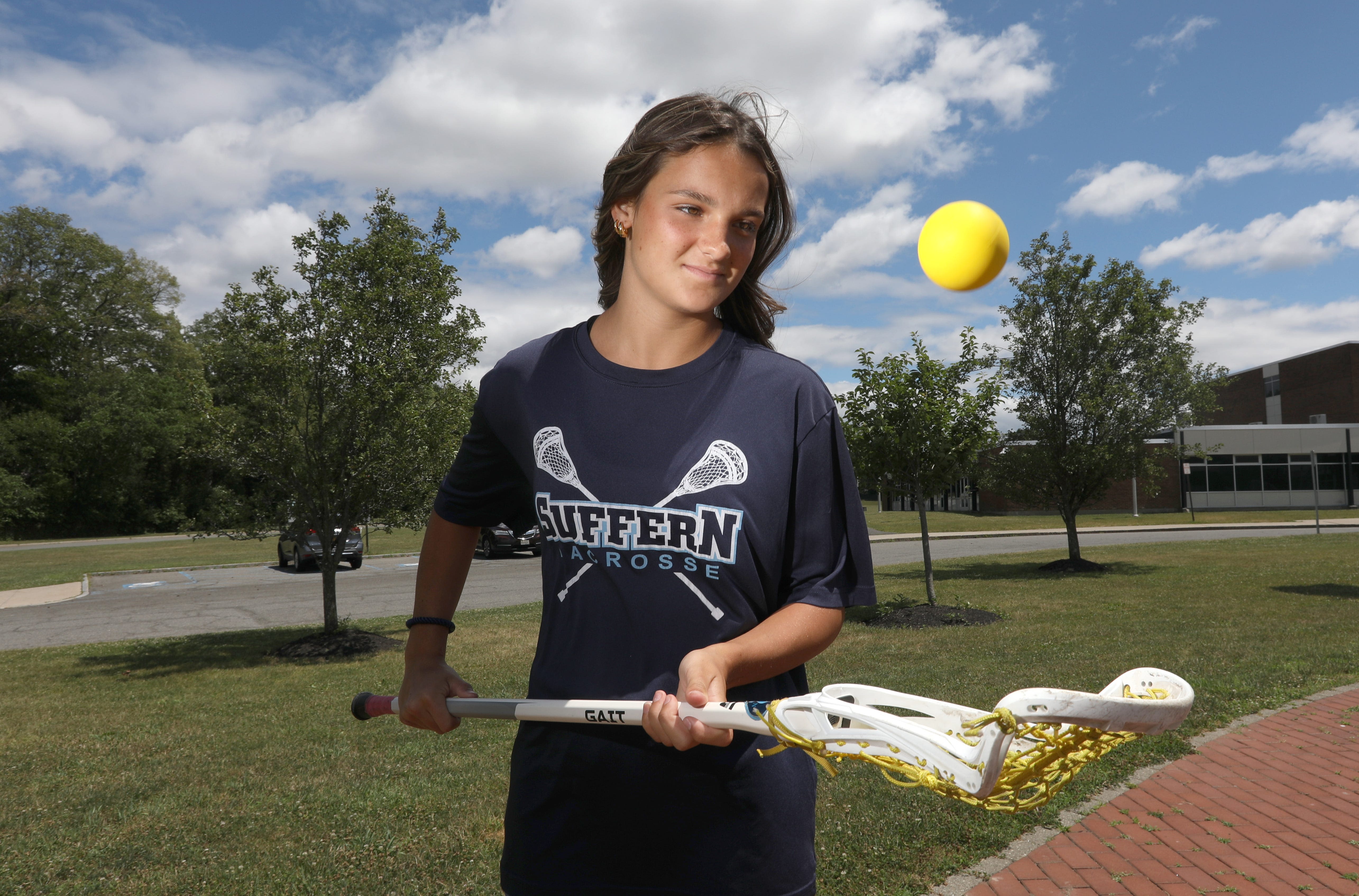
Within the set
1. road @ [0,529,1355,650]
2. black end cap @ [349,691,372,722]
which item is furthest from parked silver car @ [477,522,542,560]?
black end cap @ [349,691,372,722]

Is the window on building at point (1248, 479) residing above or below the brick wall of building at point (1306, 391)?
below

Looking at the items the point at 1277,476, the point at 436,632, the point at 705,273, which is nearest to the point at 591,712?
the point at 436,632

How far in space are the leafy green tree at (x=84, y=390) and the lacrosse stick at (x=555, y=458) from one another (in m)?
53.6

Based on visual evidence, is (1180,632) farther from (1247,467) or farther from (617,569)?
(1247,467)

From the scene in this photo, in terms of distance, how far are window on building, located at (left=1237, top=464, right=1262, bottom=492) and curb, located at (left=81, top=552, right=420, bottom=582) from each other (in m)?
44.5

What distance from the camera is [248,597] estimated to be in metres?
19.9

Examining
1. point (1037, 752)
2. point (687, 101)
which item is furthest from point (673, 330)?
point (1037, 752)

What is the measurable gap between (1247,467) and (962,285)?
5623cm

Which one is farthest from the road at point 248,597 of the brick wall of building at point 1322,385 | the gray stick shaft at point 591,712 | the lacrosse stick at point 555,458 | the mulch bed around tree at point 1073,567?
the brick wall of building at point 1322,385

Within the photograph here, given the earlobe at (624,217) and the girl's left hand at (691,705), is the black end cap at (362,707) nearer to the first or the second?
the girl's left hand at (691,705)

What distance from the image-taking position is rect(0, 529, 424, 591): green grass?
25.4 m

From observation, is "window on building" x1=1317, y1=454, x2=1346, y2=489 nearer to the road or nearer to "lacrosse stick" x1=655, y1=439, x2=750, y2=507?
the road

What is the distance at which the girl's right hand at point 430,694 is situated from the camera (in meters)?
1.89

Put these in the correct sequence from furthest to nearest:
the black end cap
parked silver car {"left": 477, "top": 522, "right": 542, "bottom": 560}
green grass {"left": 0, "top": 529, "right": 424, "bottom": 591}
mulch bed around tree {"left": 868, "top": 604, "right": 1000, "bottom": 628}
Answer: parked silver car {"left": 477, "top": 522, "right": 542, "bottom": 560} < green grass {"left": 0, "top": 529, "right": 424, "bottom": 591} < mulch bed around tree {"left": 868, "top": 604, "right": 1000, "bottom": 628} < the black end cap
